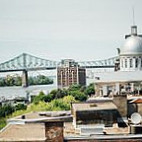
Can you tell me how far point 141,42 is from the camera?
1970 inches

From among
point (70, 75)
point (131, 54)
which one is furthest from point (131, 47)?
point (70, 75)

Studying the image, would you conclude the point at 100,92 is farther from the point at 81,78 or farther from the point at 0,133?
the point at 81,78

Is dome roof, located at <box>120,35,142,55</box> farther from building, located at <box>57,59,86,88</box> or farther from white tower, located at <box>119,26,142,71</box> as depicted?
building, located at <box>57,59,86,88</box>

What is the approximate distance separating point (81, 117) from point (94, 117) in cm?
47

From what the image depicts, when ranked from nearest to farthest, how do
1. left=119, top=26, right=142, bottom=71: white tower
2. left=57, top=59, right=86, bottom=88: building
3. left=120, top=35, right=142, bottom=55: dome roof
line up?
left=119, top=26, right=142, bottom=71: white tower
left=120, top=35, right=142, bottom=55: dome roof
left=57, top=59, right=86, bottom=88: building

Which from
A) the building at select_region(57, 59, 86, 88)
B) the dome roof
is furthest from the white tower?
the building at select_region(57, 59, 86, 88)

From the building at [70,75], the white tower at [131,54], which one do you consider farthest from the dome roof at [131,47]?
the building at [70,75]

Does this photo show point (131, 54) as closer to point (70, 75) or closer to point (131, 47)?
point (131, 47)

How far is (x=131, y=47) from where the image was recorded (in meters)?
49.1

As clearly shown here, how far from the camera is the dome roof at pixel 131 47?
4894cm

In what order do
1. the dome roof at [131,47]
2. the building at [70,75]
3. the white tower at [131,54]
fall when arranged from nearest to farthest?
the white tower at [131,54]
the dome roof at [131,47]
the building at [70,75]

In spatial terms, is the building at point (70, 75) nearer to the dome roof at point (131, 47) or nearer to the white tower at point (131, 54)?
the white tower at point (131, 54)

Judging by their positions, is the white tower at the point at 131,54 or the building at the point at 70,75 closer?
the white tower at the point at 131,54

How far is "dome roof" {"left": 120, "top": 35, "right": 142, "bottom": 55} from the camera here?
48938 mm
